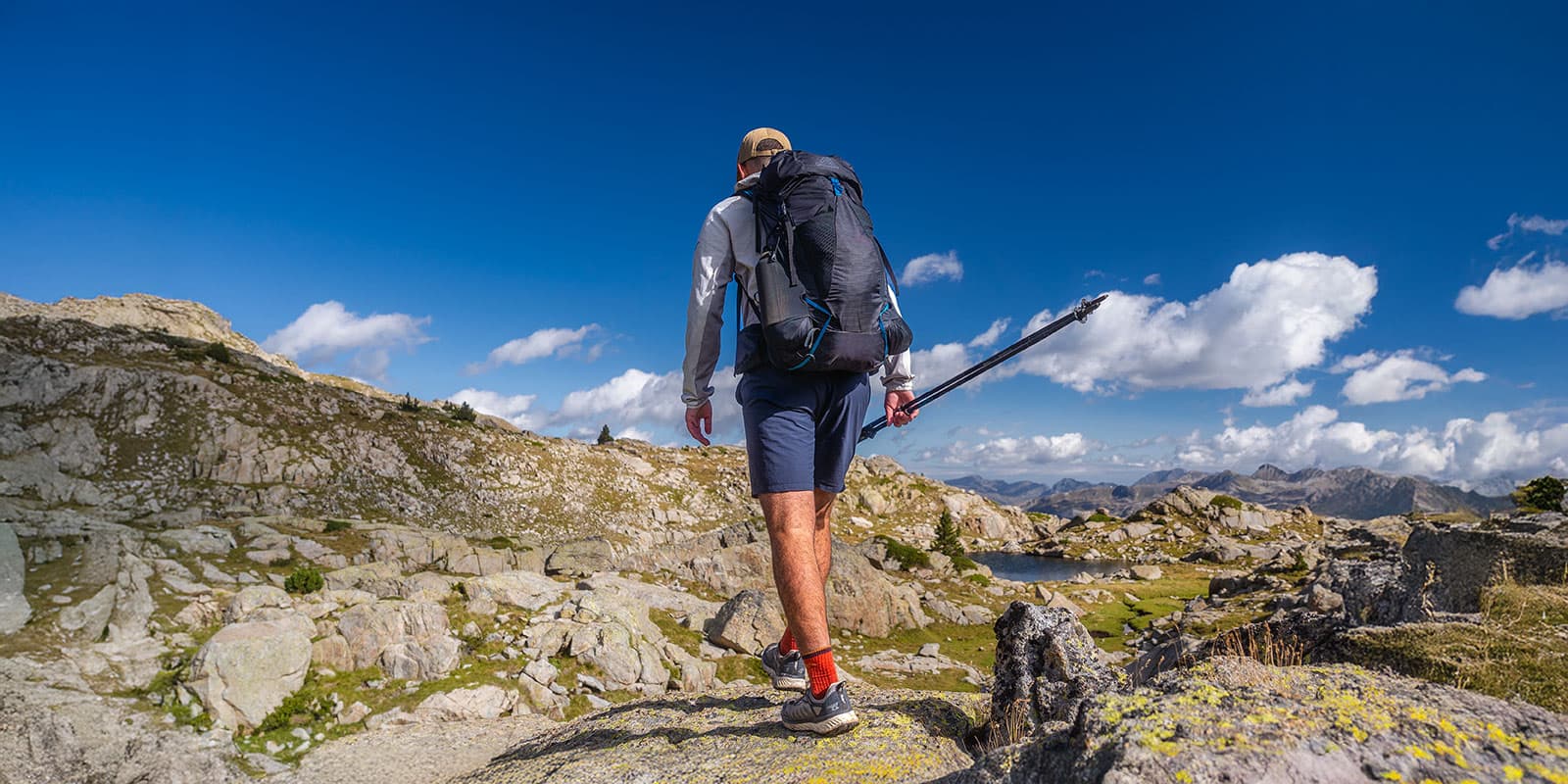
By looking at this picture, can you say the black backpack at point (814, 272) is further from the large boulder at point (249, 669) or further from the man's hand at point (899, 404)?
the large boulder at point (249, 669)

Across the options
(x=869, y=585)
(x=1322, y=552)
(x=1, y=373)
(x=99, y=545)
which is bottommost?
(x=1322, y=552)

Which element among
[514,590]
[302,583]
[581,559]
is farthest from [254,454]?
[514,590]

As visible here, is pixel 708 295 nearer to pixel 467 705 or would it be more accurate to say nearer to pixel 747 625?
pixel 467 705

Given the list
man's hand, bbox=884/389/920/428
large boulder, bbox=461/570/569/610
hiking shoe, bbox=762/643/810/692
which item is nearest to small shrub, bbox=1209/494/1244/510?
large boulder, bbox=461/570/569/610

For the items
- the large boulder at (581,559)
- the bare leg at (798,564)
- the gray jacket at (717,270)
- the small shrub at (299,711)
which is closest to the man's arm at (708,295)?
the gray jacket at (717,270)

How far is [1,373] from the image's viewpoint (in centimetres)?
2755

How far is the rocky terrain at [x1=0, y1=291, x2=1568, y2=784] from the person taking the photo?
108 inches

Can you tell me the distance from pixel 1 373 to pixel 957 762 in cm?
4080

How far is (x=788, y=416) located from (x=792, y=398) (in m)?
0.14

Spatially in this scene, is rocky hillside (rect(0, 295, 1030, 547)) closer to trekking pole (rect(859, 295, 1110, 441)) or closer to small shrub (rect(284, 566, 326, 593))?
small shrub (rect(284, 566, 326, 593))

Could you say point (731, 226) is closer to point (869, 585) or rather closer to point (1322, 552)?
point (869, 585)

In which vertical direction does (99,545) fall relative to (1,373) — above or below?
below

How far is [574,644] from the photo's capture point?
1273 centimetres

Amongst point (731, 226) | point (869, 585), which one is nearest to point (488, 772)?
point (731, 226)
